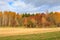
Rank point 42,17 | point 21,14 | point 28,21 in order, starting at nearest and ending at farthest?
point 28,21, point 42,17, point 21,14

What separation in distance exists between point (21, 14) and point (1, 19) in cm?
1357

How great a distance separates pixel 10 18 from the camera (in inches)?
3521

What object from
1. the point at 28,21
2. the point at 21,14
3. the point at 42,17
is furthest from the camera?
the point at 21,14

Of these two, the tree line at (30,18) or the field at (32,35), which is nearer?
the field at (32,35)

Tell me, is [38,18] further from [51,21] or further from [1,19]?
[1,19]

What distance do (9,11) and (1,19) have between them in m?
8.51

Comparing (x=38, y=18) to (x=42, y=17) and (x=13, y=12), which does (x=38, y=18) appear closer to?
(x=42, y=17)

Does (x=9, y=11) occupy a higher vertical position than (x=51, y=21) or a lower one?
higher

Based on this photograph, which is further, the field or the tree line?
the tree line

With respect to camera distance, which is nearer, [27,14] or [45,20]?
[45,20]

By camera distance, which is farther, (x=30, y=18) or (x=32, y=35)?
(x=30, y=18)

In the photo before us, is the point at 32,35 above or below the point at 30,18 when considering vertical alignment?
below

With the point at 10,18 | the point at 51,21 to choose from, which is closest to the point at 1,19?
the point at 10,18

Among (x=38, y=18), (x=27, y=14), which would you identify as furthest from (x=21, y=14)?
(x=38, y=18)
